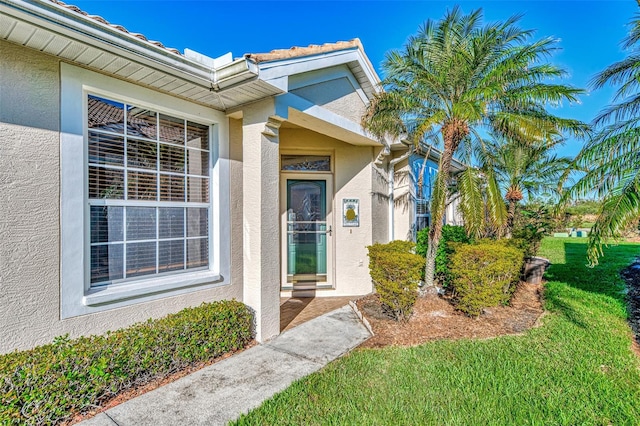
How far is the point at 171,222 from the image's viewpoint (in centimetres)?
473

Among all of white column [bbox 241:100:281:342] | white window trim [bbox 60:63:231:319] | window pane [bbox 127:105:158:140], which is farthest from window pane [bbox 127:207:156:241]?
white column [bbox 241:100:281:342]

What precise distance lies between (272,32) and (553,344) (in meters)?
12.7

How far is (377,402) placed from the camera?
3318mm

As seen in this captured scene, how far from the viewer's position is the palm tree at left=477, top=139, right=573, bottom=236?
9.88 metres

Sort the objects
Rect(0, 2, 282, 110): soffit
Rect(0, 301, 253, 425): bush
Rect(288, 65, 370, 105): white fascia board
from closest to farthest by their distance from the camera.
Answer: Rect(0, 301, 253, 425): bush
Rect(0, 2, 282, 110): soffit
Rect(288, 65, 370, 105): white fascia board

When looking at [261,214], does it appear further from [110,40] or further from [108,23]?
[108,23]

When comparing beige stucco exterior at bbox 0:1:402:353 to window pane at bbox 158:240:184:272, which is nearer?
beige stucco exterior at bbox 0:1:402:353

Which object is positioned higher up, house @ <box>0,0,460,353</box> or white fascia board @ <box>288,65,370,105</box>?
white fascia board @ <box>288,65,370,105</box>

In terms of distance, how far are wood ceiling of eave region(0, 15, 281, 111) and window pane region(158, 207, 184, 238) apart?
1710mm

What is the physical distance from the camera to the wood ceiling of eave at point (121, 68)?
3.12 meters

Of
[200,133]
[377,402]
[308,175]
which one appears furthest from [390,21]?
[377,402]

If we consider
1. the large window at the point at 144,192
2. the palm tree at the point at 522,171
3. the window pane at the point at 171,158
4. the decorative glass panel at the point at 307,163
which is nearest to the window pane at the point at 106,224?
the large window at the point at 144,192

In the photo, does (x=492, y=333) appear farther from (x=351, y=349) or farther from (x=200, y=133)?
(x=200, y=133)

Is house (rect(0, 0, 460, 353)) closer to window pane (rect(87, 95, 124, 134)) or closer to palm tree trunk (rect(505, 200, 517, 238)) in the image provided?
window pane (rect(87, 95, 124, 134))
